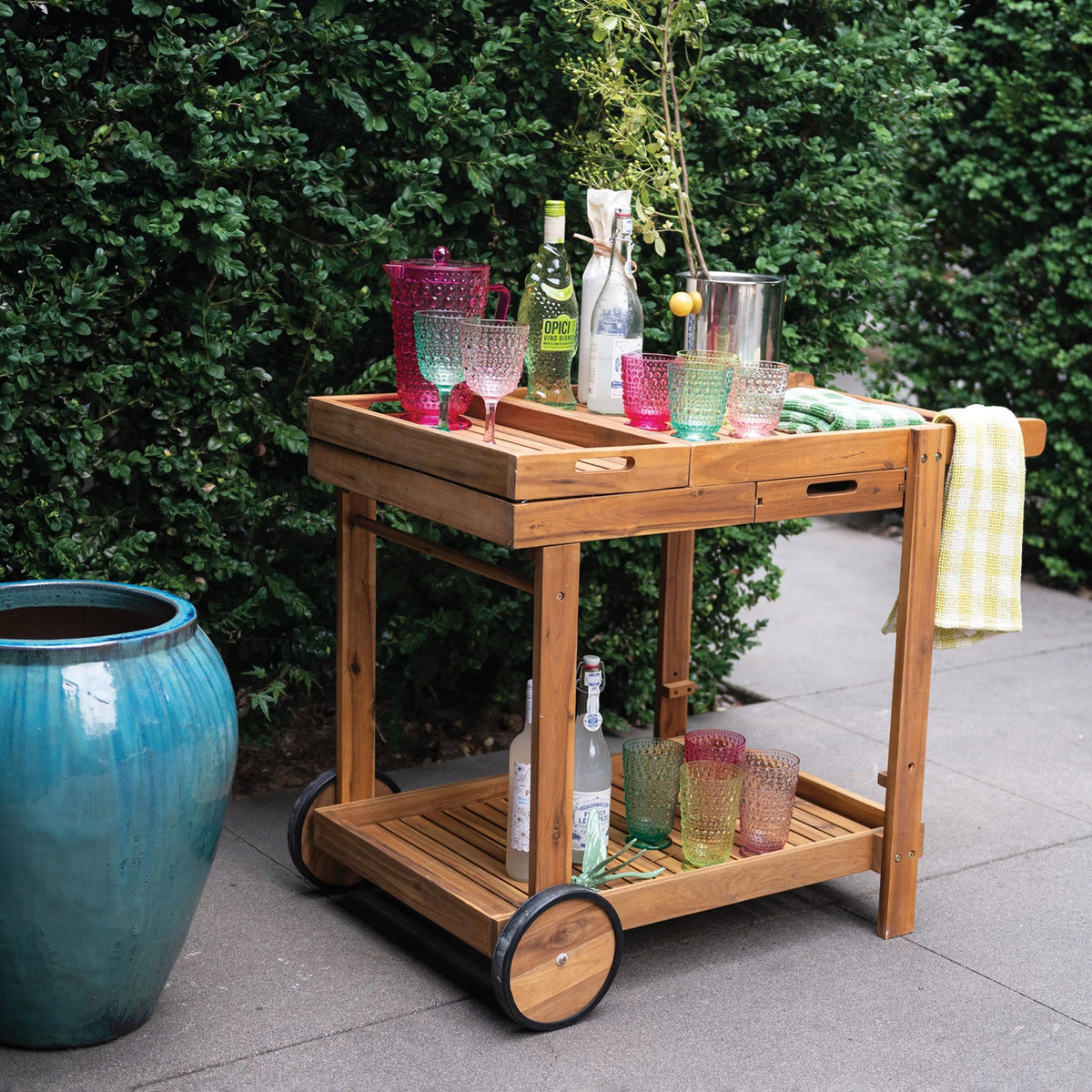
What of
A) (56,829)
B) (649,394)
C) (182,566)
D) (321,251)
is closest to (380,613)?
(182,566)

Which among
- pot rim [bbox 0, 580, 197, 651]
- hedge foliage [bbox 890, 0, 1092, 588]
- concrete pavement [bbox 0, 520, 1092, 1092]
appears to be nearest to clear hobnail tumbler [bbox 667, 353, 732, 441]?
pot rim [bbox 0, 580, 197, 651]

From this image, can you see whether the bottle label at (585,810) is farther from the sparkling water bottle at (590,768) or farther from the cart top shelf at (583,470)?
the cart top shelf at (583,470)

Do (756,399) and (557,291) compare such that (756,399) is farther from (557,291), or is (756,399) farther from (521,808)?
(521,808)

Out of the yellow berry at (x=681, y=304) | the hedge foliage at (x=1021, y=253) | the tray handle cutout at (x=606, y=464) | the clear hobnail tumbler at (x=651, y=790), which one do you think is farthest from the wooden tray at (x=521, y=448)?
the hedge foliage at (x=1021, y=253)

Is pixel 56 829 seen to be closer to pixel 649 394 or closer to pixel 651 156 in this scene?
pixel 649 394

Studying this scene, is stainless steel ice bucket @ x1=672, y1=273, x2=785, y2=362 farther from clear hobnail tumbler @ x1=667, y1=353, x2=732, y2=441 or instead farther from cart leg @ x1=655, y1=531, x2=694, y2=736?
cart leg @ x1=655, y1=531, x2=694, y2=736

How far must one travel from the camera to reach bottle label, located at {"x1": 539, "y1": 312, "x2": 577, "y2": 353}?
2701mm

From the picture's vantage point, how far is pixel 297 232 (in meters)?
3.06

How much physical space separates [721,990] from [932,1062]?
0.39 meters

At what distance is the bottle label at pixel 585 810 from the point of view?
2.62 meters

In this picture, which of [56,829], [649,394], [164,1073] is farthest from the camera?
[649,394]

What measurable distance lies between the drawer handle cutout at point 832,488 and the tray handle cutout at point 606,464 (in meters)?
0.35

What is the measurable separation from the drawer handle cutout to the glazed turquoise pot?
3.55 ft

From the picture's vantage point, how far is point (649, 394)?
8.35 feet
